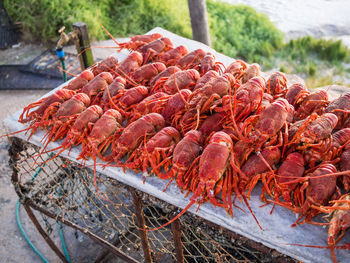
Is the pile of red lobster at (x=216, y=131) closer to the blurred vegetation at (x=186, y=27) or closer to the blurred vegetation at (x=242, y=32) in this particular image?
the blurred vegetation at (x=186, y=27)

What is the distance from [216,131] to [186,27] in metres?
6.36

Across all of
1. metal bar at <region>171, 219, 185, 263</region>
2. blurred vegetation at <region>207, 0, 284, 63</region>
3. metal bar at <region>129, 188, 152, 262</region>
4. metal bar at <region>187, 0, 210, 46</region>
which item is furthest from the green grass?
metal bar at <region>171, 219, 185, 263</region>

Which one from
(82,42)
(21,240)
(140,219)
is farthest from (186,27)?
(140,219)

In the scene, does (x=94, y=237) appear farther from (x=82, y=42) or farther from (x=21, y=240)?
(x=82, y=42)

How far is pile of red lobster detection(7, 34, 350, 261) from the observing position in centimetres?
186

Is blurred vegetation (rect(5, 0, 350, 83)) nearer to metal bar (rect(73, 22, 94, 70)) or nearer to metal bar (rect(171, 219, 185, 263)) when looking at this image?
metal bar (rect(73, 22, 94, 70))

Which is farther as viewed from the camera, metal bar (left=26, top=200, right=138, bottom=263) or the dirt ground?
the dirt ground

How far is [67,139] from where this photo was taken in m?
2.46

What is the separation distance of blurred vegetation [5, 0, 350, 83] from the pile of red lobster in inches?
181

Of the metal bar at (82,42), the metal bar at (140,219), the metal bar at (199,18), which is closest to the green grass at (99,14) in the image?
the metal bar at (199,18)

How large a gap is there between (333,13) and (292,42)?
297 centimetres

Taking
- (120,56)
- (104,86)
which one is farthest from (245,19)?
(104,86)

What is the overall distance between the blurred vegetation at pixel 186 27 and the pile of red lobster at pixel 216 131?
4.59 metres

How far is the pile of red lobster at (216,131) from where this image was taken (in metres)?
1.86
